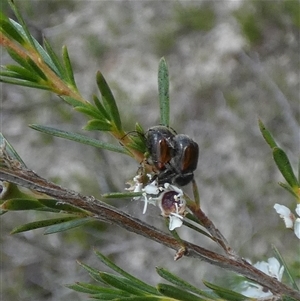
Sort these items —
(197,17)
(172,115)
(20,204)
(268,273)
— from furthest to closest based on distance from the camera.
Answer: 1. (197,17)
2. (172,115)
3. (268,273)
4. (20,204)

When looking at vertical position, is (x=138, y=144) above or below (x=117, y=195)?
above

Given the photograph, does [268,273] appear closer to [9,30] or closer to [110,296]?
[110,296]

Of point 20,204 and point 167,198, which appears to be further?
point 167,198

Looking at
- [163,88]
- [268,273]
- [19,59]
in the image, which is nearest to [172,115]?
[268,273]

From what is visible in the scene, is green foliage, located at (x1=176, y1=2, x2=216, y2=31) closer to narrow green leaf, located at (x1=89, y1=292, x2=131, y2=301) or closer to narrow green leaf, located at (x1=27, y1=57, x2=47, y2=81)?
narrow green leaf, located at (x1=27, y1=57, x2=47, y2=81)

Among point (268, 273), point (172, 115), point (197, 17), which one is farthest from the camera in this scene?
point (197, 17)

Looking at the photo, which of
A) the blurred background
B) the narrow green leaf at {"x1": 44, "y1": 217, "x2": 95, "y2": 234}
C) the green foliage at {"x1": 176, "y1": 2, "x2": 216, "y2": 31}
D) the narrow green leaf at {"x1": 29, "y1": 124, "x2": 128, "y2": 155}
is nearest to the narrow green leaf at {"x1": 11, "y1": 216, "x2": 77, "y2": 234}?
the narrow green leaf at {"x1": 44, "y1": 217, "x2": 95, "y2": 234}

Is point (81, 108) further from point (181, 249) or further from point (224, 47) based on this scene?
point (224, 47)
